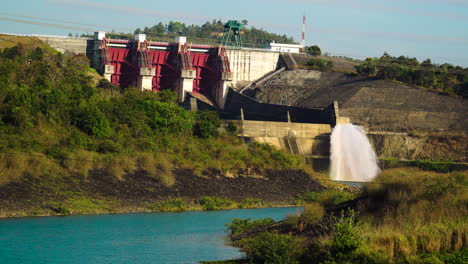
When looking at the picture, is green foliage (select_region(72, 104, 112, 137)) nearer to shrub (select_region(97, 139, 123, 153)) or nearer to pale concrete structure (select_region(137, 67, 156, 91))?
shrub (select_region(97, 139, 123, 153))

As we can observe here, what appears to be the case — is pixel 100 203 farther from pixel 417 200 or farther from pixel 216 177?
pixel 417 200

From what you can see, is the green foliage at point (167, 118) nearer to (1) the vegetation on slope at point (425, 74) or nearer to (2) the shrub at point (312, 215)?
(1) the vegetation on slope at point (425, 74)

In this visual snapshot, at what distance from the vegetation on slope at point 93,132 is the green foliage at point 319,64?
1167 inches

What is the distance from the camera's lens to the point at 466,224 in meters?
37.7

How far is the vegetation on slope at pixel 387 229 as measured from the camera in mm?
35469

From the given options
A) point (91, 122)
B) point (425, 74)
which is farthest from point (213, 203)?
point (425, 74)

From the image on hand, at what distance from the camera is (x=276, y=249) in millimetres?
37781

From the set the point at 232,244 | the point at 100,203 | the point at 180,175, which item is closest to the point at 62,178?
the point at 100,203

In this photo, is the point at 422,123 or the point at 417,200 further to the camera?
the point at 422,123

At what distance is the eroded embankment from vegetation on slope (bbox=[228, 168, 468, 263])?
15.8 meters

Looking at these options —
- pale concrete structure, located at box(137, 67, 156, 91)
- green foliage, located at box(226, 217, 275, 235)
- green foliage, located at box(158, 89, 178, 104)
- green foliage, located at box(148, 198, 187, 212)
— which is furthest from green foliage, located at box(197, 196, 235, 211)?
pale concrete structure, located at box(137, 67, 156, 91)

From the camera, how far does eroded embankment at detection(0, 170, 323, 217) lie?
181 feet

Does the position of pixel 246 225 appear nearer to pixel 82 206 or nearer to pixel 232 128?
pixel 82 206

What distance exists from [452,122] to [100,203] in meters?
42.1
